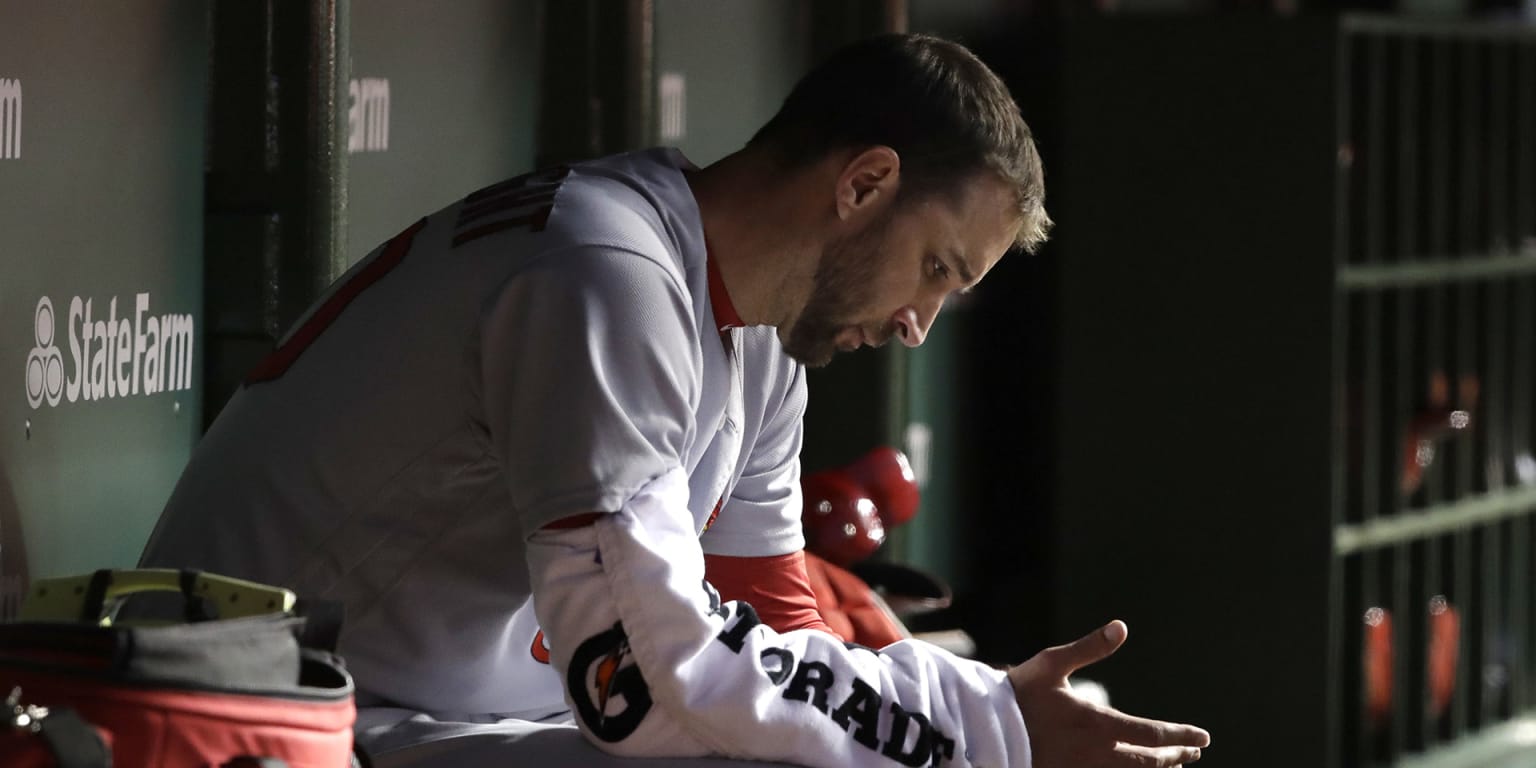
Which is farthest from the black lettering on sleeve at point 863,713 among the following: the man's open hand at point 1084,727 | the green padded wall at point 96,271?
the green padded wall at point 96,271

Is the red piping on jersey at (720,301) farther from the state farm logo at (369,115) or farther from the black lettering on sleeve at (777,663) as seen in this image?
the state farm logo at (369,115)

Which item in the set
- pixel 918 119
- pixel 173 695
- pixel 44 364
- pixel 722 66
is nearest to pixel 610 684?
pixel 173 695

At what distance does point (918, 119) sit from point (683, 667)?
477 millimetres

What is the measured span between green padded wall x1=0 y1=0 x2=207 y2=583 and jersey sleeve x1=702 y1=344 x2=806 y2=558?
518mm

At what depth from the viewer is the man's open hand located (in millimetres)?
1359

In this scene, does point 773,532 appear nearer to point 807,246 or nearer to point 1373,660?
point 807,246

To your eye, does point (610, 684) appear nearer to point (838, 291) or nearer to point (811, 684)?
point (811, 684)

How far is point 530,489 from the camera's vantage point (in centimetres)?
124

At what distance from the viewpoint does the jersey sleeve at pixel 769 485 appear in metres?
1.70

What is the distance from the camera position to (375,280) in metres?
1.40

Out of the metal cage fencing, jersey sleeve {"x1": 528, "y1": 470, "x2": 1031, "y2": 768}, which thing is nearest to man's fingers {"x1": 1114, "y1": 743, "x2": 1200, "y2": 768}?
jersey sleeve {"x1": 528, "y1": 470, "x2": 1031, "y2": 768}

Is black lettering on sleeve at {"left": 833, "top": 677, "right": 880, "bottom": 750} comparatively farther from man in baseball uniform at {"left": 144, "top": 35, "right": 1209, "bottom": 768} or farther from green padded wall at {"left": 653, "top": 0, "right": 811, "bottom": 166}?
green padded wall at {"left": 653, "top": 0, "right": 811, "bottom": 166}

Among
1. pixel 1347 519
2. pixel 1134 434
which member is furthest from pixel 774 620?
pixel 1347 519

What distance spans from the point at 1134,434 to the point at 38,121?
1.98 meters
